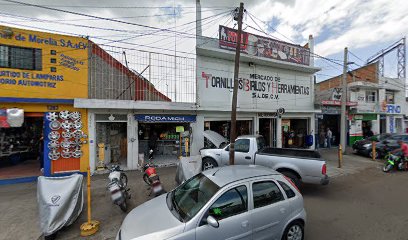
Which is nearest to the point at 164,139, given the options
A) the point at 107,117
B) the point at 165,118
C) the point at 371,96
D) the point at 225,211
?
the point at 165,118

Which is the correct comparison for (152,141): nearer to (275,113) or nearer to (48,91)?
(48,91)

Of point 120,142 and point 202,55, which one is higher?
point 202,55

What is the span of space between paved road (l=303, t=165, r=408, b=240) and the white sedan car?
4.17ft

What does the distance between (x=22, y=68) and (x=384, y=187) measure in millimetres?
15326

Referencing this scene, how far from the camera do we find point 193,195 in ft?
11.0

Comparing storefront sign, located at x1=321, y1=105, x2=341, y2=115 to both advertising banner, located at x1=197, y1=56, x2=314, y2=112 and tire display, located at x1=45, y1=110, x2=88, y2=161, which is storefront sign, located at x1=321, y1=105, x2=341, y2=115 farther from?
tire display, located at x1=45, y1=110, x2=88, y2=161

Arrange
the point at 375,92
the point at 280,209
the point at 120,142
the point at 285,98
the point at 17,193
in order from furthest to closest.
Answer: the point at 375,92, the point at 285,98, the point at 120,142, the point at 17,193, the point at 280,209

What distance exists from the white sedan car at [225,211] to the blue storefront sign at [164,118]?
6.42m

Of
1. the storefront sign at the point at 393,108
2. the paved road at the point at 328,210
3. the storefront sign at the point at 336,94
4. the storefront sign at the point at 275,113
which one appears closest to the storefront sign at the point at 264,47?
the storefront sign at the point at 336,94

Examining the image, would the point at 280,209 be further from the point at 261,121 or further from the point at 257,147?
the point at 261,121

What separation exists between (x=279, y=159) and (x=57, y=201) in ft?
20.9

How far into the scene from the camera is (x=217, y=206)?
2.98 metres

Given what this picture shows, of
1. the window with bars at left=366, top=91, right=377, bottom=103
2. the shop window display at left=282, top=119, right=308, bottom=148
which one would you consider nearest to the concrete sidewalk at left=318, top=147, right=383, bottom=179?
the shop window display at left=282, top=119, right=308, bottom=148

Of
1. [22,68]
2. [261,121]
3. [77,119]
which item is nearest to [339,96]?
[261,121]
